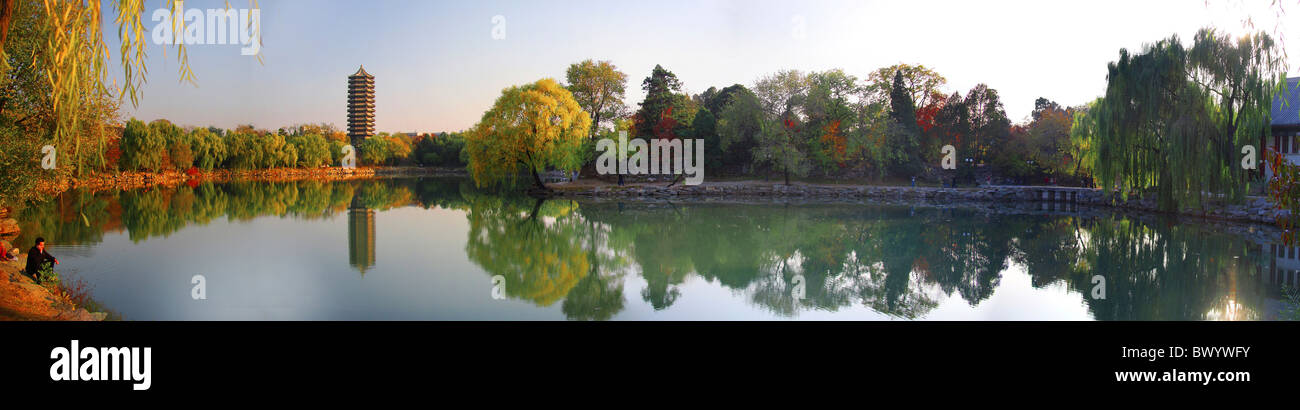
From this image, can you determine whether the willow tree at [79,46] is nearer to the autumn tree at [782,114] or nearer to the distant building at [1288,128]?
the autumn tree at [782,114]

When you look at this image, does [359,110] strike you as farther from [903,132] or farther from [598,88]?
[903,132]

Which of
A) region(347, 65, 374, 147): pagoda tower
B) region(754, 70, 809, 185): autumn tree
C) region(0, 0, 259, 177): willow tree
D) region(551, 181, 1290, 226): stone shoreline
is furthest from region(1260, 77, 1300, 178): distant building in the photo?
region(347, 65, 374, 147): pagoda tower

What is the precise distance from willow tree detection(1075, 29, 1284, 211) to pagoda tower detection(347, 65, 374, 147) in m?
70.7

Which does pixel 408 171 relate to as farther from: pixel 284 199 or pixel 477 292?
pixel 477 292

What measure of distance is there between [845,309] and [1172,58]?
16.5 m

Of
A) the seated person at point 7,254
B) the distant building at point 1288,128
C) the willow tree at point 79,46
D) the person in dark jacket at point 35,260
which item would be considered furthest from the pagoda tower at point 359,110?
the willow tree at point 79,46

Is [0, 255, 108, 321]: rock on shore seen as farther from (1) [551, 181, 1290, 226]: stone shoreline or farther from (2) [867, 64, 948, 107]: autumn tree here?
(2) [867, 64, 948, 107]: autumn tree

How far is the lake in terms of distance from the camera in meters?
8.45

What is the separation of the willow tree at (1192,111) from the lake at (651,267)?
1.56 metres

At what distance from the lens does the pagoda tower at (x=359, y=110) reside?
73750 millimetres

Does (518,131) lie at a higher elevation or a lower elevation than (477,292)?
higher
